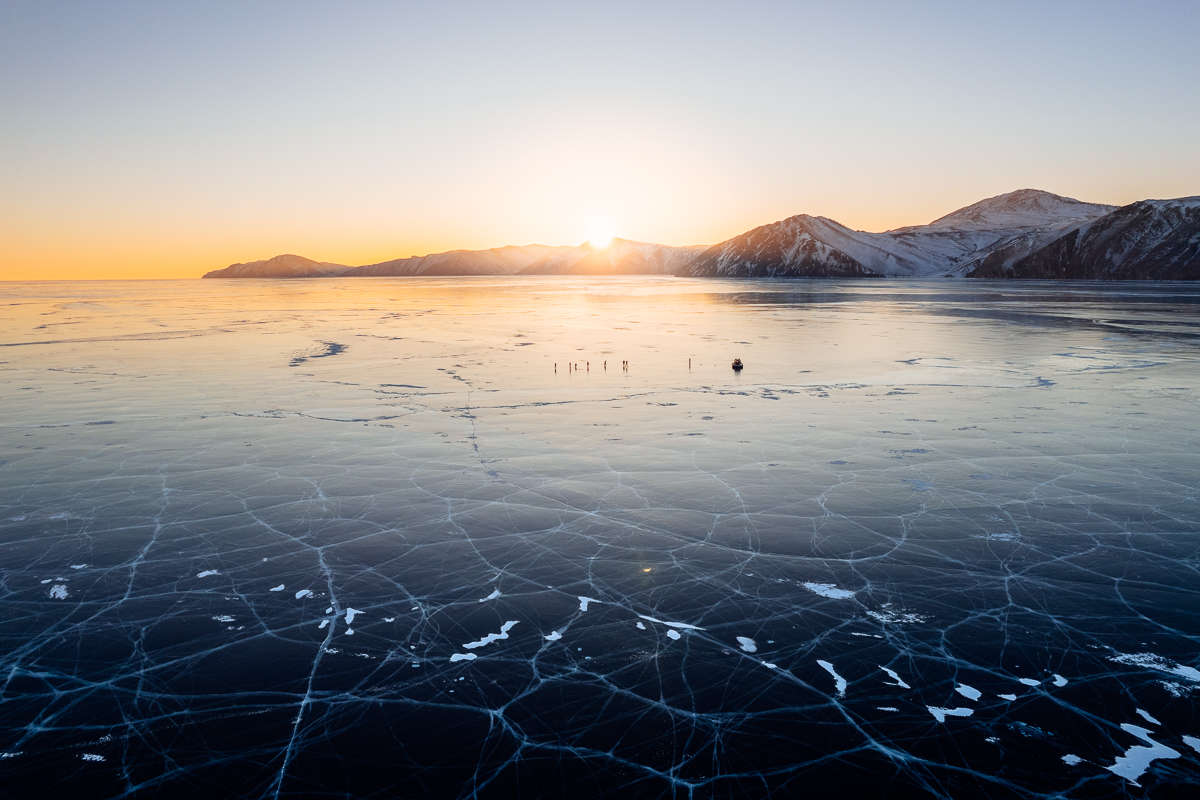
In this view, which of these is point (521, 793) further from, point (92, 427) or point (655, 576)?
point (92, 427)

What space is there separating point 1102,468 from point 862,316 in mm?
43110

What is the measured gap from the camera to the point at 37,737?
596 centimetres

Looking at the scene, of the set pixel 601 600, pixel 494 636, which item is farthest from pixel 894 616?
pixel 494 636

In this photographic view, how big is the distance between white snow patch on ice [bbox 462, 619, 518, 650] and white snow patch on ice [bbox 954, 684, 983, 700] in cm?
455

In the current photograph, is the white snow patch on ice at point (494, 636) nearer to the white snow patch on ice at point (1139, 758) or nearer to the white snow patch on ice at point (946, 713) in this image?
the white snow patch on ice at point (946, 713)

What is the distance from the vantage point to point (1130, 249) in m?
153

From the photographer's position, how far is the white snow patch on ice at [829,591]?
8304 mm

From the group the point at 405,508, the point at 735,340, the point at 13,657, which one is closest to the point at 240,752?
the point at 13,657

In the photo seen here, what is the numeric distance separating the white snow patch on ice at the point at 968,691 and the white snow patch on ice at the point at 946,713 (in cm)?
22

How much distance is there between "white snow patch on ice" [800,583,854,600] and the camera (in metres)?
8.30

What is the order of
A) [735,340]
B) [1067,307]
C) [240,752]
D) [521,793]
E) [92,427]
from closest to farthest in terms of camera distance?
[521,793], [240,752], [92,427], [735,340], [1067,307]

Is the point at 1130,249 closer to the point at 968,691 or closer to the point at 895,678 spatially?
the point at 968,691

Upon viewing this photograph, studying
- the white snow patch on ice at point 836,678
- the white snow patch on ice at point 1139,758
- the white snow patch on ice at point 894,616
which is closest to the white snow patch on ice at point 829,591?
the white snow patch on ice at point 894,616

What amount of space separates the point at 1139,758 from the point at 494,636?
5.92m
